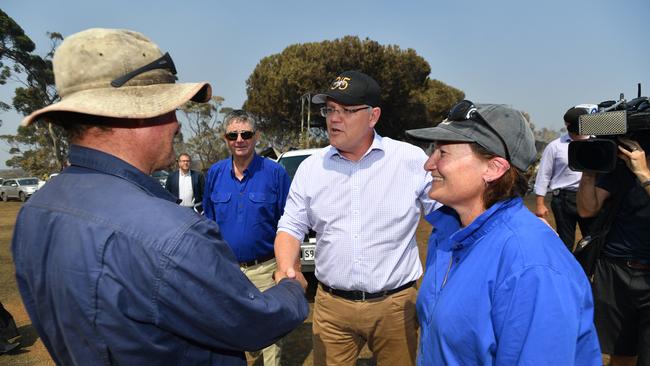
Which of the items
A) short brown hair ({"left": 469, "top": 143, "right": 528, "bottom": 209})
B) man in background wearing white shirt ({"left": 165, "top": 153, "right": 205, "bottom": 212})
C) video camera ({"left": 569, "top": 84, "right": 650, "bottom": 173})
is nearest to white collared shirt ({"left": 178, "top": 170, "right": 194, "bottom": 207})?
man in background wearing white shirt ({"left": 165, "top": 153, "right": 205, "bottom": 212})

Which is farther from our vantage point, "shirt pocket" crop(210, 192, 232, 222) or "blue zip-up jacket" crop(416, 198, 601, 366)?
"shirt pocket" crop(210, 192, 232, 222)

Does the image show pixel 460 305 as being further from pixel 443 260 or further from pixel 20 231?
pixel 20 231

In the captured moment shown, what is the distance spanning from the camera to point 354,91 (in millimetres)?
2652

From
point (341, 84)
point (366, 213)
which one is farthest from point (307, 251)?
point (341, 84)

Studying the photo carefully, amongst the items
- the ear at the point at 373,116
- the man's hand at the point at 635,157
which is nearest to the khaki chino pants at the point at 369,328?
the ear at the point at 373,116

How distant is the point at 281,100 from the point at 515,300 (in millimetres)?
29781

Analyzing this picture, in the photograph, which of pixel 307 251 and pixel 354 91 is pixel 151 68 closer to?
pixel 354 91

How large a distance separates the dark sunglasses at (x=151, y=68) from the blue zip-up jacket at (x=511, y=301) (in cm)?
123

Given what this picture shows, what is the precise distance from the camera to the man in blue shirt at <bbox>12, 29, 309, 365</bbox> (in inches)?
42.9

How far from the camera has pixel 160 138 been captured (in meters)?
1.37

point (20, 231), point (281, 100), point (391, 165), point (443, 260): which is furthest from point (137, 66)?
point (281, 100)

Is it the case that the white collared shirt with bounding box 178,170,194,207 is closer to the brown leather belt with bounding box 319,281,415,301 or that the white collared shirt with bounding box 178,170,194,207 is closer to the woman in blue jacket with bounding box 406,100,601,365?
the brown leather belt with bounding box 319,281,415,301

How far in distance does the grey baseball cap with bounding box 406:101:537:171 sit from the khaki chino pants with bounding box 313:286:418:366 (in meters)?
1.32

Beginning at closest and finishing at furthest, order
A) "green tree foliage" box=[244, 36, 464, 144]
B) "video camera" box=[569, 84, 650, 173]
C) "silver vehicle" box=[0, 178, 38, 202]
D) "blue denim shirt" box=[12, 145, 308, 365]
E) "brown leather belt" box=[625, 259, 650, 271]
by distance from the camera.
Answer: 1. "blue denim shirt" box=[12, 145, 308, 365]
2. "video camera" box=[569, 84, 650, 173]
3. "brown leather belt" box=[625, 259, 650, 271]
4. "silver vehicle" box=[0, 178, 38, 202]
5. "green tree foliage" box=[244, 36, 464, 144]
